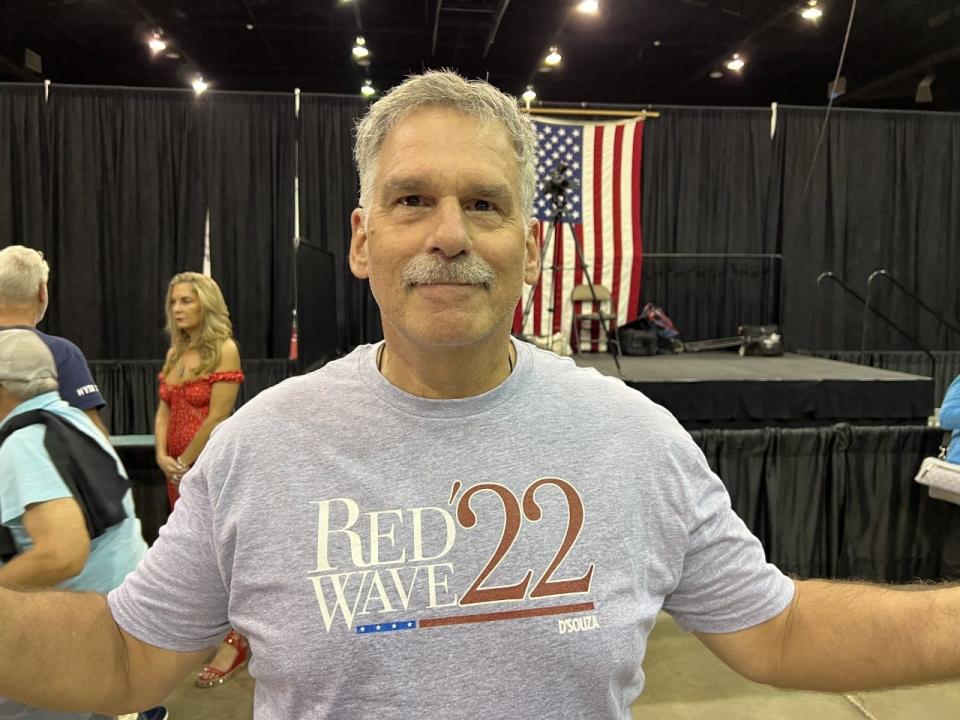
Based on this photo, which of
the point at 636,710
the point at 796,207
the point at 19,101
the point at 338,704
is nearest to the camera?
the point at 338,704

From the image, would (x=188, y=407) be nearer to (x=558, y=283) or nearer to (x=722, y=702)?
(x=722, y=702)

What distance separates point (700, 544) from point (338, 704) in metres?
0.45

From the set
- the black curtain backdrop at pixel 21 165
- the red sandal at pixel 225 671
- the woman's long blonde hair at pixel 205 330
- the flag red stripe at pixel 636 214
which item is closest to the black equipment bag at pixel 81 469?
the red sandal at pixel 225 671

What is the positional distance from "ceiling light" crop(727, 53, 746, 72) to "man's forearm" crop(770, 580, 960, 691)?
31.9 ft

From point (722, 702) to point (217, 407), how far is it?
2.31m

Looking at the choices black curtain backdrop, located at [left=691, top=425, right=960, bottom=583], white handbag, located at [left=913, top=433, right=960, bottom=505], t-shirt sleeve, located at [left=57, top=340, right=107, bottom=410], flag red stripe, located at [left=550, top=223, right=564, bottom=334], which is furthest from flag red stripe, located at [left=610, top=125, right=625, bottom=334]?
t-shirt sleeve, located at [left=57, top=340, right=107, bottom=410]

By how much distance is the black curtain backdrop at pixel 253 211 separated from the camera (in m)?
7.34

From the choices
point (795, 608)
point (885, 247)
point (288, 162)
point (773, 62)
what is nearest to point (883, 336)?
point (885, 247)

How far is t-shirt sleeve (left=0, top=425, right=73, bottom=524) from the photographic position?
1.27 m

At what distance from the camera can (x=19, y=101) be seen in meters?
Result: 7.07

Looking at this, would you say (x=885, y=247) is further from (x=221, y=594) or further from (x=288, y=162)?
(x=221, y=594)

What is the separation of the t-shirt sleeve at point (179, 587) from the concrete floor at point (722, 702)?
200cm

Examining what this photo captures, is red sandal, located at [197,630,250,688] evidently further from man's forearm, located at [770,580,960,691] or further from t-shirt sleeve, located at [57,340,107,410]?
man's forearm, located at [770,580,960,691]

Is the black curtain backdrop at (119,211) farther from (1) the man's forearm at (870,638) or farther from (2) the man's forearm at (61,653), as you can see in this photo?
(1) the man's forearm at (870,638)
